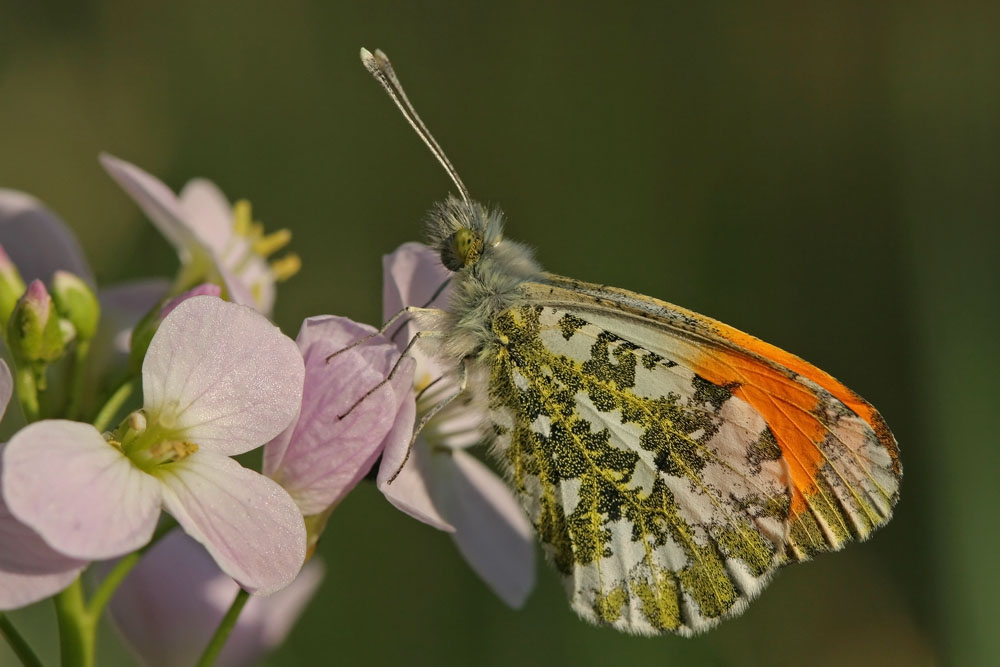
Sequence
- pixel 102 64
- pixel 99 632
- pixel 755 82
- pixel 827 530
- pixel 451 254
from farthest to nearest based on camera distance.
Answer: pixel 755 82, pixel 102 64, pixel 99 632, pixel 451 254, pixel 827 530

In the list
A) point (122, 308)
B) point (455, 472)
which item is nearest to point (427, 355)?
point (455, 472)

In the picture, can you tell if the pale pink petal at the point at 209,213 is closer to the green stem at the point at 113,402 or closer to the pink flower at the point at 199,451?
the green stem at the point at 113,402

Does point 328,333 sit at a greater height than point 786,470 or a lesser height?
lesser

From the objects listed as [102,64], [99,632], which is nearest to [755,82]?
[102,64]

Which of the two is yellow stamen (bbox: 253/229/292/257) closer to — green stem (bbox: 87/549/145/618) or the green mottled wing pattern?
the green mottled wing pattern

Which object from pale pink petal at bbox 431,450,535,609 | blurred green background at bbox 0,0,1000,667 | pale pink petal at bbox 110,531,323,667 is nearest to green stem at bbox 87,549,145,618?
pale pink petal at bbox 110,531,323,667

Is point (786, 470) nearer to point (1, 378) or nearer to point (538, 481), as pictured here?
point (538, 481)

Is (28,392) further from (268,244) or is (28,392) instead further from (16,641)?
(268,244)
